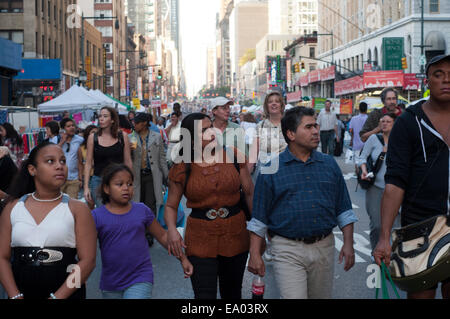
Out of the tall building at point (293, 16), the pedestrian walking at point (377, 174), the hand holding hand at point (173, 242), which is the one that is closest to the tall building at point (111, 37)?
the tall building at point (293, 16)

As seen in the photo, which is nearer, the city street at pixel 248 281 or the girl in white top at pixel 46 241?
the girl in white top at pixel 46 241

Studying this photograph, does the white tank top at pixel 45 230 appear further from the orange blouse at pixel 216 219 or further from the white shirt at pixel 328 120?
the white shirt at pixel 328 120

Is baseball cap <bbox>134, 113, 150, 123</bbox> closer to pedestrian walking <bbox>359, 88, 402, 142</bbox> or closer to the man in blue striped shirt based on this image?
pedestrian walking <bbox>359, 88, 402, 142</bbox>

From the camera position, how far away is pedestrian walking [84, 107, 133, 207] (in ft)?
25.9

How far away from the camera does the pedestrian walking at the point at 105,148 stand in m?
7.90

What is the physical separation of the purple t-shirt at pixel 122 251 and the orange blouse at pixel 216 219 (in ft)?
1.38

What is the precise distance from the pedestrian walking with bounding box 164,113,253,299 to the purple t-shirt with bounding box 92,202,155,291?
33 centimetres

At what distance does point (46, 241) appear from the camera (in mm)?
3738

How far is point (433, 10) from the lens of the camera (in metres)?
53.5

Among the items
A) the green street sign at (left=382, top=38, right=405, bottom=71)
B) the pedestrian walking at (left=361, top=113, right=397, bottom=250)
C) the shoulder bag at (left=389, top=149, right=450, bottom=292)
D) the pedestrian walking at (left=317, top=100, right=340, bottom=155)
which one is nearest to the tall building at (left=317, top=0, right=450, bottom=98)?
the green street sign at (left=382, top=38, right=405, bottom=71)

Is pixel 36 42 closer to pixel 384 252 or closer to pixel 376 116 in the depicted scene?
pixel 376 116

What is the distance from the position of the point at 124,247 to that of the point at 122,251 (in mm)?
31

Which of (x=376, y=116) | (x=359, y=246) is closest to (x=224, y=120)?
(x=376, y=116)

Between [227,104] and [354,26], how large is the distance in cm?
7018
